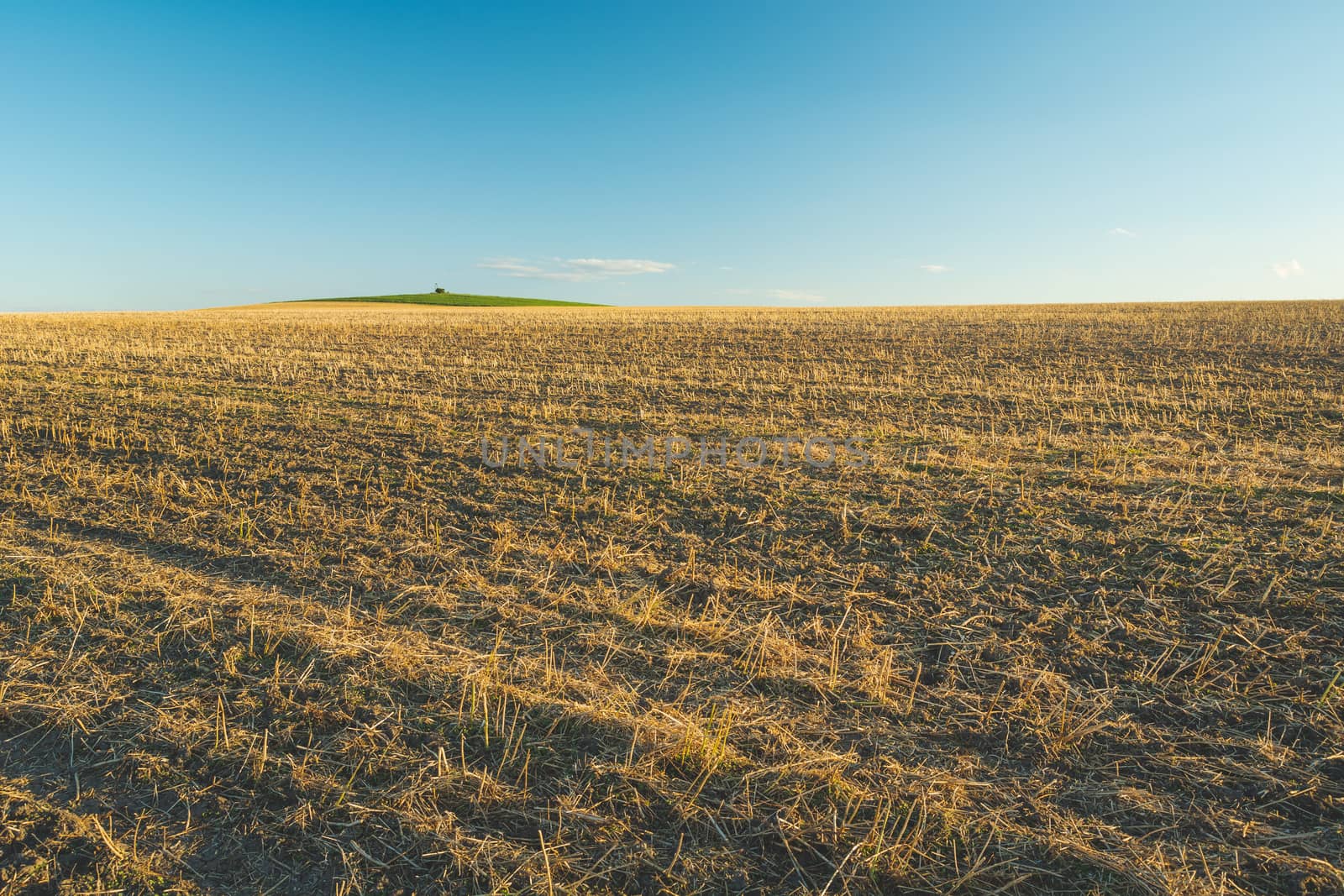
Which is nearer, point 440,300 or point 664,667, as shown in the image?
point 664,667

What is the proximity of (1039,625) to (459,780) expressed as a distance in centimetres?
396

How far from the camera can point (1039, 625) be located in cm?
494

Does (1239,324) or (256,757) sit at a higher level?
(1239,324)

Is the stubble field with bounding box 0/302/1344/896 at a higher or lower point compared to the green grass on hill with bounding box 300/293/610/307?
lower

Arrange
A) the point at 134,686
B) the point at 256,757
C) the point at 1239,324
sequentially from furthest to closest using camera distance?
the point at 1239,324 < the point at 134,686 < the point at 256,757

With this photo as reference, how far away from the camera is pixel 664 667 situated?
4484mm

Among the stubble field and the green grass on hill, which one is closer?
the stubble field

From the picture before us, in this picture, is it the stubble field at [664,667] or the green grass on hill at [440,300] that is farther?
the green grass on hill at [440,300]

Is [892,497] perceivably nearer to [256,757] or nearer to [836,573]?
[836,573]

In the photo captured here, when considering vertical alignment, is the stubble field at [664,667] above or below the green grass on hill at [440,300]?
below

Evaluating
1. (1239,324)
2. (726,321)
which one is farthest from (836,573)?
(1239,324)

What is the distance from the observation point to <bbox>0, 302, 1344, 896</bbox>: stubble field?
10.1 ft

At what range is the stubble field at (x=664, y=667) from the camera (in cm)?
308

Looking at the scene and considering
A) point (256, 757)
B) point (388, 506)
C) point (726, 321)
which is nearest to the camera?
point (256, 757)
